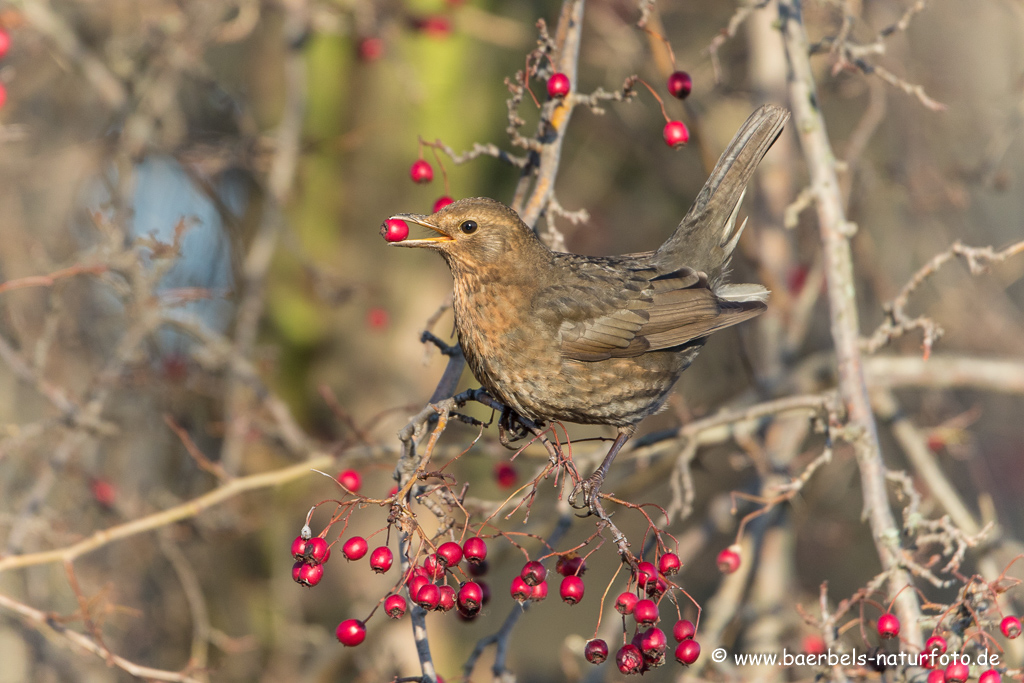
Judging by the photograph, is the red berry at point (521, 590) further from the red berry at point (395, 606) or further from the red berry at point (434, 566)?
the red berry at point (395, 606)

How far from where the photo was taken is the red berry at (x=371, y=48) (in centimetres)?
527

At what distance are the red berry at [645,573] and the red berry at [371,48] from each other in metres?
3.94

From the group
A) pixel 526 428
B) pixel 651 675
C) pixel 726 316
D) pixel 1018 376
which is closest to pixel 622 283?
pixel 726 316

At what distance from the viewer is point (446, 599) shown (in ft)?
7.41

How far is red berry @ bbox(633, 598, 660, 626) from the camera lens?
2332 mm

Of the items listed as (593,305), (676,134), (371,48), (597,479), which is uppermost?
(371,48)

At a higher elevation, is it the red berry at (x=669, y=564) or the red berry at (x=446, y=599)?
the red berry at (x=669, y=564)

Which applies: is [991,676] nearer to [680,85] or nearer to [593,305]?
[593,305]

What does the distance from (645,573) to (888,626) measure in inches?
34.5

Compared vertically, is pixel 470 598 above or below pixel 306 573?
below

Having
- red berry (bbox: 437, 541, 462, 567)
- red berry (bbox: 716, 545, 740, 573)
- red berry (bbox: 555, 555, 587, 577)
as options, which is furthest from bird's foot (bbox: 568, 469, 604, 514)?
red berry (bbox: 716, 545, 740, 573)

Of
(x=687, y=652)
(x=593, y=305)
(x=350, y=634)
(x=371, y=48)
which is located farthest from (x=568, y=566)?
(x=371, y=48)

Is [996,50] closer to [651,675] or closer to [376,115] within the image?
[376,115]

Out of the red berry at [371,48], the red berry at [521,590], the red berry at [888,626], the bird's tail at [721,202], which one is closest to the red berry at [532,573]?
the red berry at [521,590]
